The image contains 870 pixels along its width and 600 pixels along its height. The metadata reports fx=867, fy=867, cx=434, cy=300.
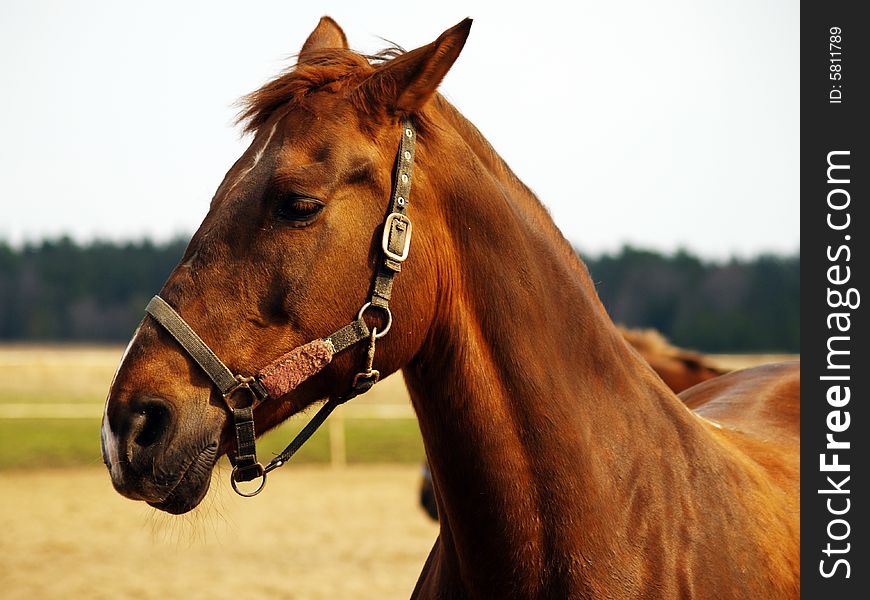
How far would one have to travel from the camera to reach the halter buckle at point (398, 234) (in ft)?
7.52

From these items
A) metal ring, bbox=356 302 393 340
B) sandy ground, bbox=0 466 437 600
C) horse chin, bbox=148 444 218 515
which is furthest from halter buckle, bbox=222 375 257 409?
sandy ground, bbox=0 466 437 600

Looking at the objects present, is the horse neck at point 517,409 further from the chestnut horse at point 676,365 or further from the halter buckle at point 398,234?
the chestnut horse at point 676,365

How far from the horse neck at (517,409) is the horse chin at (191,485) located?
0.63m

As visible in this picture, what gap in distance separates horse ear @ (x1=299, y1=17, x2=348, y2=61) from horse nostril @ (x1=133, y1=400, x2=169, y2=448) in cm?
138

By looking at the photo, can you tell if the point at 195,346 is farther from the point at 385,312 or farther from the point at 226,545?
the point at 226,545

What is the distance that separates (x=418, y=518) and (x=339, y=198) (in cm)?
1025

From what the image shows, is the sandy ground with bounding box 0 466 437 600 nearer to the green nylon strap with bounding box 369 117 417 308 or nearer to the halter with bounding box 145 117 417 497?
the halter with bounding box 145 117 417 497

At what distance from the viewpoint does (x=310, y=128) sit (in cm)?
237

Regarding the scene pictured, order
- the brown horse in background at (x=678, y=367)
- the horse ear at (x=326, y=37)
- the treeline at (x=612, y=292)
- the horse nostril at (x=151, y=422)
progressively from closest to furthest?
the horse nostril at (x=151, y=422) < the horse ear at (x=326, y=37) < the brown horse in background at (x=678, y=367) < the treeline at (x=612, y=292)

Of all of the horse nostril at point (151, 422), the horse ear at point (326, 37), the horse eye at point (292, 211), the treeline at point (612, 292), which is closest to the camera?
the horse nostril at point (151, 422)

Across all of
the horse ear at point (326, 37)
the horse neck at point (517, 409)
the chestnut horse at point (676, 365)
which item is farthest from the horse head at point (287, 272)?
the chestnut horse at point (676, 365)

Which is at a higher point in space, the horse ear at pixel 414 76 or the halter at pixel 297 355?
the horse ear at pixel 414 76
